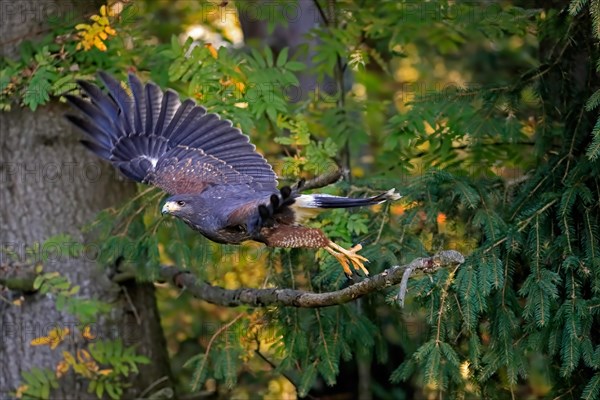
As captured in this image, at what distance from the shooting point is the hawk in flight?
17.3ft

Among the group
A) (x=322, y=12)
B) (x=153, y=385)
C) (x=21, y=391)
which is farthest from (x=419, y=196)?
(x=21, y=391)

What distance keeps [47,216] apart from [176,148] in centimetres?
134

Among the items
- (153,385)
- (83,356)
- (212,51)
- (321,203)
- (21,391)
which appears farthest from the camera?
(153,385)

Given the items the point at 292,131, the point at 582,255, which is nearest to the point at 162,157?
the point at 292,131

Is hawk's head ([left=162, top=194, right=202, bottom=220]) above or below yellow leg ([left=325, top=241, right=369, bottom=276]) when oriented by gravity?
above

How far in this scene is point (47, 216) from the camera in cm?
663

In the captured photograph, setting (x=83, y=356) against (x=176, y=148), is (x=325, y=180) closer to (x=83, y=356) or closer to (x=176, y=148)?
(x=176, y=148)

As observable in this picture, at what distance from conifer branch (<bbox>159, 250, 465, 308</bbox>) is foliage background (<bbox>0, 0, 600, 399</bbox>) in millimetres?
161

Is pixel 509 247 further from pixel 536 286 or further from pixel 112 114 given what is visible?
pixel 112 114

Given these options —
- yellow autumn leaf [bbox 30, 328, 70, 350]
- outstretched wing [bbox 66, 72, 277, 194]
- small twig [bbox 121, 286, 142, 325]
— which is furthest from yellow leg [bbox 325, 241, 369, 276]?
small twig [bbox 121, 286, 142, 325]

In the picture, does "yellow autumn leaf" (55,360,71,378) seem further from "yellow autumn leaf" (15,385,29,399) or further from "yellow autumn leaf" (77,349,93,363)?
"yellow autumn leaf" (15,385,29,399)

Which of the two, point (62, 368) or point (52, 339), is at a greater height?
point (52, 339)

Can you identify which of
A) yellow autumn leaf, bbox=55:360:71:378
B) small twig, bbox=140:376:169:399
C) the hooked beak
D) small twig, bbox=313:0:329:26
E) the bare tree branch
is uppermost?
small twig, bbox=313:0:329:26

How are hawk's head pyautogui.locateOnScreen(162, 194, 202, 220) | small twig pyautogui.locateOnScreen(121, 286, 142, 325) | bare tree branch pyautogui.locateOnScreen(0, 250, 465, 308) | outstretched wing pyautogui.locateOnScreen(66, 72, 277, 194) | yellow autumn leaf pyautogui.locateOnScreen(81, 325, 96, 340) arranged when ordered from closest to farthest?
bare tree branch pyautogui.locateOnScreen(0, 250, 465, 308) < hawk's head pyautogui.locateOnScreen(162, 194, 202, 220) < outstretched wing pyautogui.locateOnScreen(66, 72, 277, 194) < yellow autumn leaf pyautogui.locateOnScreen(81, 325, 96, 340) < small twig pyautogui.locateOnScreen(121, 286, 142, 325)
